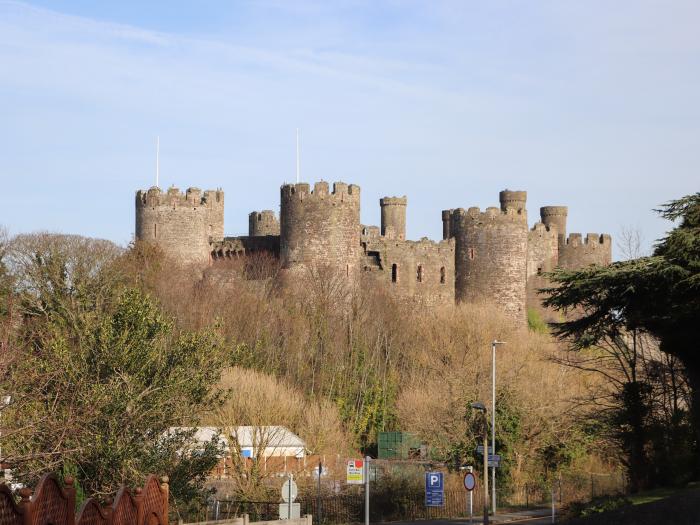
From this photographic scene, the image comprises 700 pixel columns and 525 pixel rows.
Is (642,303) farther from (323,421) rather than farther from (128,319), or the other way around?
(323,421)

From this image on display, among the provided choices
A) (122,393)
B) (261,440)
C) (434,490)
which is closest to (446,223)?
(261,440)

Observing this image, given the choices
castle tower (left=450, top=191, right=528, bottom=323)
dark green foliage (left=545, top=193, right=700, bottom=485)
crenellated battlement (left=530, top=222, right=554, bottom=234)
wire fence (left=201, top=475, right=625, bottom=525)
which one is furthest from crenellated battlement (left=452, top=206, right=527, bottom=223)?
dark green foliage (left=545, top=193, right=700, bottom=485)

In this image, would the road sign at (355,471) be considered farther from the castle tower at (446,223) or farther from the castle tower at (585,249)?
the castle tower at (585,249)

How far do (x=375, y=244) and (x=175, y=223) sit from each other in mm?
10131

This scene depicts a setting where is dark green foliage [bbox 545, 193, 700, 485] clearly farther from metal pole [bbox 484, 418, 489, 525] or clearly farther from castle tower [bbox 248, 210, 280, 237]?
castle tower [bbox 248, 210, 280, 237]

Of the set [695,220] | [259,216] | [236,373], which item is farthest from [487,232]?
[695,220]

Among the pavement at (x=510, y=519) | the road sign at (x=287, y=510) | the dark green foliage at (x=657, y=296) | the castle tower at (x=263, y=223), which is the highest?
the castle tower at (x=263, y=223)

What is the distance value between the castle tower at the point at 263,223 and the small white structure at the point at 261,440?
36.4 m

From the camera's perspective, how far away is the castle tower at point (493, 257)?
2731 inches

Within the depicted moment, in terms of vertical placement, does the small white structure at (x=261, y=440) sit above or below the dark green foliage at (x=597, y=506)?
above

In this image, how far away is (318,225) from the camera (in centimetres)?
6297

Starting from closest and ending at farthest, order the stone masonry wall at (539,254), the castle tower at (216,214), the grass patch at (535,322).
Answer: the castle tower at (216,214) → the grass patch at (535,322) → the stone masonry wall at (539,254)

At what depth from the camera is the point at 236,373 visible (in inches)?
1844

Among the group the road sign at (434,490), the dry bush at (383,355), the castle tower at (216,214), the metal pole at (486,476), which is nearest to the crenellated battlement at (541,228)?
the dry bush at (383,355)
